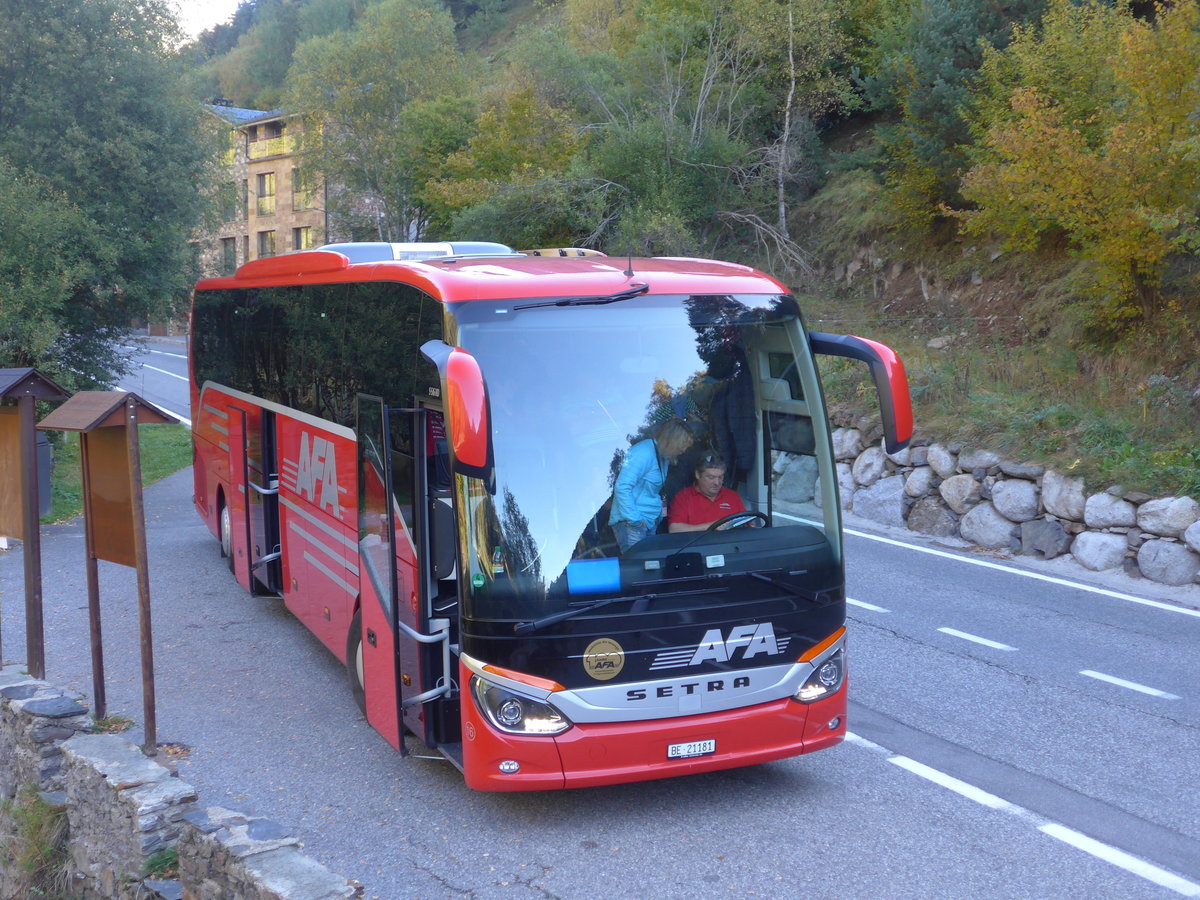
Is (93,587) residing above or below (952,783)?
above

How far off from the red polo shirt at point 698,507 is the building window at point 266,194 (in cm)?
6252

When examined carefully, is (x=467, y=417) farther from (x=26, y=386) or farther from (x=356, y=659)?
(x=26, y=386)

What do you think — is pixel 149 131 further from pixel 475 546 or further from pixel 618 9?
pixel 618 9

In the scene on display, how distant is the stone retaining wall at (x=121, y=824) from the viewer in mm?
4359

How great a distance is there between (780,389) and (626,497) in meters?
1.17

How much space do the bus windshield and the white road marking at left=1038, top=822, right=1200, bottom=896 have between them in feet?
5.88

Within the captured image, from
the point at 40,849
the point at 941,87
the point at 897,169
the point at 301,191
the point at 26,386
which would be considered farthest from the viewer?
the point at 301,191

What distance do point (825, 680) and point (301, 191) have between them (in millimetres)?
55454

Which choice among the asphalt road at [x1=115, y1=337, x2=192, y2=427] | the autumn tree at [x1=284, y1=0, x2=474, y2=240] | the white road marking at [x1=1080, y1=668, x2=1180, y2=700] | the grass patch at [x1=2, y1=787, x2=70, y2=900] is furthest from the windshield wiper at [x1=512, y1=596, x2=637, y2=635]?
the autumn tree at [x1=284, y1=0, x2=474, y2=240]

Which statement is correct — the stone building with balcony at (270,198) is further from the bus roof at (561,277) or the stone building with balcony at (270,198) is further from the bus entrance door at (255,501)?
the bus roof at (561,277)

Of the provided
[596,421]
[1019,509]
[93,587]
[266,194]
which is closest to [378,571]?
[596,421]

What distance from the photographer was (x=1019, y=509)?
12828mm

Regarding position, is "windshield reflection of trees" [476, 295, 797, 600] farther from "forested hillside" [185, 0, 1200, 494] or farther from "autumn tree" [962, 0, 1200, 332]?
"autumn tree" [962, 0, 1200, 332]

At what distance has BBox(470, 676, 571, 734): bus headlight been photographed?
5238 millimetres
